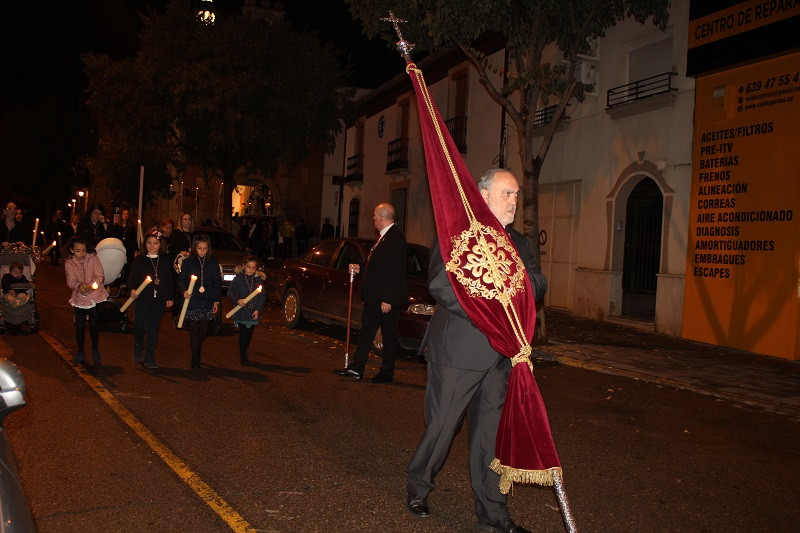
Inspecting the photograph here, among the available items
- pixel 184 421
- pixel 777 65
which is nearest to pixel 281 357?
pixel 184 421

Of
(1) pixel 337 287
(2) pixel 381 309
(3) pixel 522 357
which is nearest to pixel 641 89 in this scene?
(1) pixel 337 287

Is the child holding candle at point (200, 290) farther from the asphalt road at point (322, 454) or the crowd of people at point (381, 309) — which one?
the asphalt road at point (322, 454)

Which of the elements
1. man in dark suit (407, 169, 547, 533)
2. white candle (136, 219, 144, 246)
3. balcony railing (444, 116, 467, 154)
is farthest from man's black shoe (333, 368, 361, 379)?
balcony railing (444, 116, 467, 154)

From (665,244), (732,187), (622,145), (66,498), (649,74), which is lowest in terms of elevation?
(66,498)

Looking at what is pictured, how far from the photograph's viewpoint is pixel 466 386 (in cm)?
413

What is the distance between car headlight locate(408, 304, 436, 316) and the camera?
9.89 m

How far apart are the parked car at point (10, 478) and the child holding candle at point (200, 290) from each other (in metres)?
6.11

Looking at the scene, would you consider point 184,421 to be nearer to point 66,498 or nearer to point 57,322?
point 66,498

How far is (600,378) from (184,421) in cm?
579

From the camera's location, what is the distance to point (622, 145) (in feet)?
51.6

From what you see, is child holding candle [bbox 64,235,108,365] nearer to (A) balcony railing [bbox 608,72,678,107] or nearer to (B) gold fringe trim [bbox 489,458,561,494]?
(B) gold fringe trim [bbox 489,458,561,494]

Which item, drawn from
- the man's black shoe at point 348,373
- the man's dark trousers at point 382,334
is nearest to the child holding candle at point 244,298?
the man's black shoe at point 348,373

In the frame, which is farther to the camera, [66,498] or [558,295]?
[558,295]

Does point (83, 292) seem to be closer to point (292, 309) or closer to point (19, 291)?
point (19, 291)
